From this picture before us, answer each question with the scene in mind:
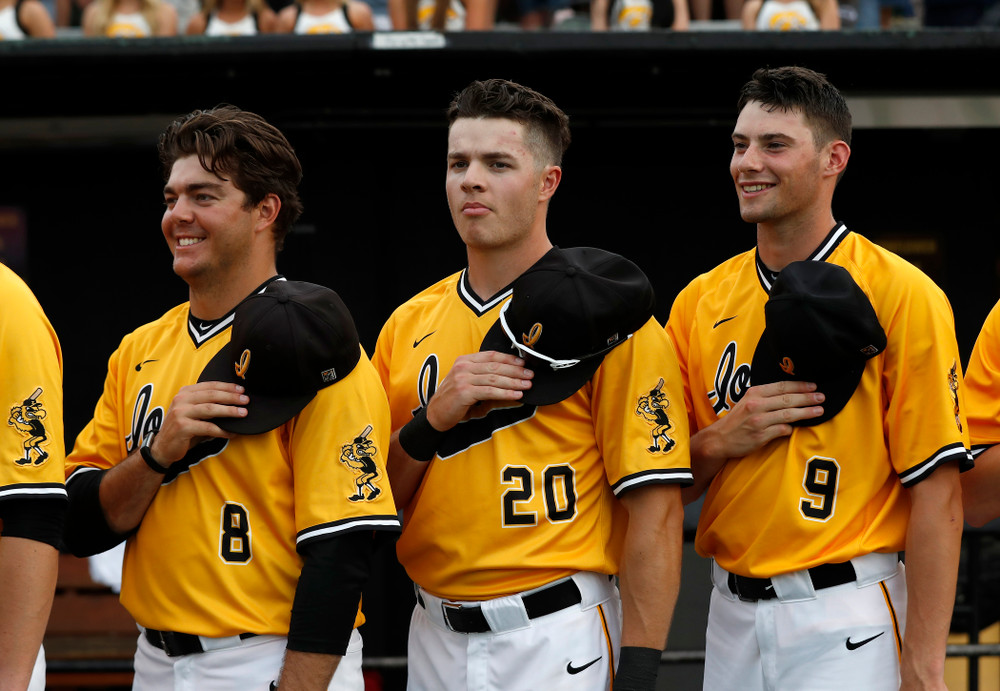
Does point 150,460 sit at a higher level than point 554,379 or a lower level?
lower

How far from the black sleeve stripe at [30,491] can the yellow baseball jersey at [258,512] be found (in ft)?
0.74

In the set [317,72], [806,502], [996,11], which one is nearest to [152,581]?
[806,502]

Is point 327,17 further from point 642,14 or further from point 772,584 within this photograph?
point 772,584

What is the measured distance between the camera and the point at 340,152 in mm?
4605

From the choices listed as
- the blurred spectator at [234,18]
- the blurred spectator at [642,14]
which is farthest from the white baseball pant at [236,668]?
the blurred spectator at [642,14]

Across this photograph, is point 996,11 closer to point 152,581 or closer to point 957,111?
point 957,111

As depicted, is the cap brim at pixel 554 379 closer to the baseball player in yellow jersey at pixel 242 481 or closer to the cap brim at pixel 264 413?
the baseball player in yellow jersey at pixel 242 481

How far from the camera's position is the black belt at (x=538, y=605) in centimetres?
247

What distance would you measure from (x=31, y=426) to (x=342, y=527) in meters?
0.63

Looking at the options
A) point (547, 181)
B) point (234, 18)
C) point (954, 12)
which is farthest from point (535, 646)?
point (954, 12)

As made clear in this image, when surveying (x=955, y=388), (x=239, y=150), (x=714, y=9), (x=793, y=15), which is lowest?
(x=955, y=388)

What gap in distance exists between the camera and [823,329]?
7.84 feet

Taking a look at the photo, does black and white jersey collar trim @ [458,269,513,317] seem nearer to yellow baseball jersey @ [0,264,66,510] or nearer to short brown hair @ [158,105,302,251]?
short brown hair @ [158,105,302,251]

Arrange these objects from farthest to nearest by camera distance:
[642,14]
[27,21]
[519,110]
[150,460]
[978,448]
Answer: [642,14] < [27,21] < [978,448] < [519,110] < [150,460]
